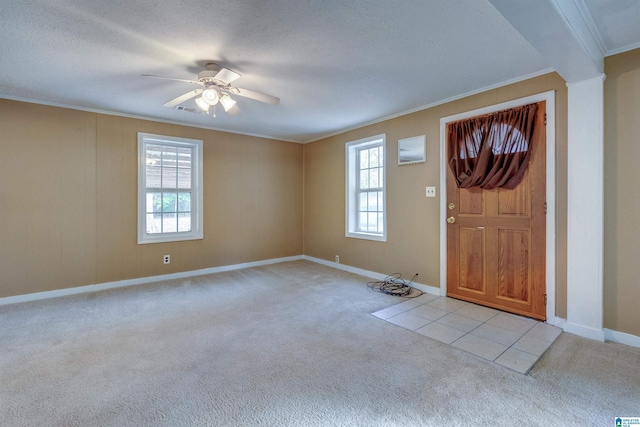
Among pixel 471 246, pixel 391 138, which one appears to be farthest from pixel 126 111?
pixel 471 246

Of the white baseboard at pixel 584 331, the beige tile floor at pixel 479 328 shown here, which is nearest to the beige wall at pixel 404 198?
the white baseboard at pixel 584 331

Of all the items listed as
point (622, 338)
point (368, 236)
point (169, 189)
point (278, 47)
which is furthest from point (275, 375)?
point (169, 189)

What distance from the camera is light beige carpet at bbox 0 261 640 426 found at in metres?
1.60

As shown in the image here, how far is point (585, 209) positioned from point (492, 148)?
0.98 m

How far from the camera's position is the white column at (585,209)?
7.89 ft

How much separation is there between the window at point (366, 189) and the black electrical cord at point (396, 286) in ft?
1.88

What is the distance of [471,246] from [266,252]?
3.46 m

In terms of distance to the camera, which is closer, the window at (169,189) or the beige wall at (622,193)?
the beige wall at (622,193)

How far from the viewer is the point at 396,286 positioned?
3.90m

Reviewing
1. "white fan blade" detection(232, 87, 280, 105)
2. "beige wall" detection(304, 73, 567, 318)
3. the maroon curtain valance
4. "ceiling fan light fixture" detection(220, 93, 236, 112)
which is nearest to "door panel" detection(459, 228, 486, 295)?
"beige wall" detection(304, 73, 567, 318)

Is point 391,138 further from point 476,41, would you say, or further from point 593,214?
Result: point 593,214

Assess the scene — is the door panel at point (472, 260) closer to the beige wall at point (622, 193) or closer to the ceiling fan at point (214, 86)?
the beige wall at point (622, 193)

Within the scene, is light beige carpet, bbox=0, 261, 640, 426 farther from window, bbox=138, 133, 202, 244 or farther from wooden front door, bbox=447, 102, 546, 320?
window, bbox=138, 133, 202, 244

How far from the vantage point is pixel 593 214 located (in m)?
2.44
